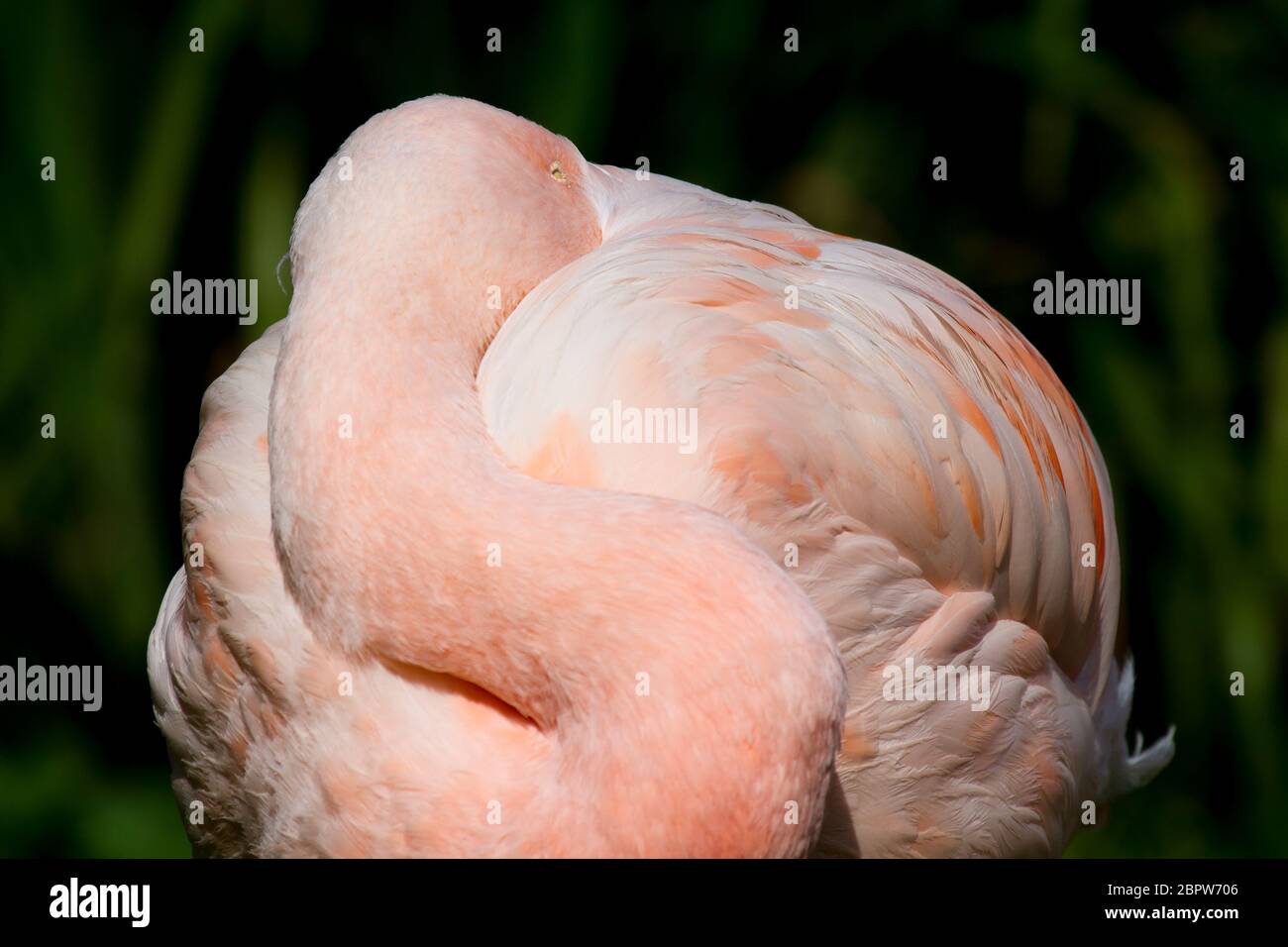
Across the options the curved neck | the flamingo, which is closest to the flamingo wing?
the flamingo

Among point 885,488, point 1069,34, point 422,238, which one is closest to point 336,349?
point 422,238

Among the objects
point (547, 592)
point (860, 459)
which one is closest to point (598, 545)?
point (547, 592)

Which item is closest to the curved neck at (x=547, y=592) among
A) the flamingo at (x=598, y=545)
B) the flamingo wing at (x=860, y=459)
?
the flamingo at (x=598, y=545)

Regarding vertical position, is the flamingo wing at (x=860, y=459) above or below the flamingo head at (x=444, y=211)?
below

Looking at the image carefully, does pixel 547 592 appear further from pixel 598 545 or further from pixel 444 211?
pixel 444 211

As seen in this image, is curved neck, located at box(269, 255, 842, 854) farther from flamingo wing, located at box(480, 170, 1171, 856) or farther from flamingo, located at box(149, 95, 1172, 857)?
flamingo wing, located at box(480, 170, 1171, 856)

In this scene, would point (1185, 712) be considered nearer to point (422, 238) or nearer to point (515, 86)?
point (515, 86)

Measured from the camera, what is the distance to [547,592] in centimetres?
115

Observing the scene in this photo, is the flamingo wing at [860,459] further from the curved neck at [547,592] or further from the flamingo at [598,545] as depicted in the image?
the curved neck at [547,592]

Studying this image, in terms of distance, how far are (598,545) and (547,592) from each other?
6 centimetres

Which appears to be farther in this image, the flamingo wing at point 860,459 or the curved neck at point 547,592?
the flamingo wing at point 860,459

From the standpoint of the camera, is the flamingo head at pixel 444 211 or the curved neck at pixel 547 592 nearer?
the curved neck at pixel 547 592

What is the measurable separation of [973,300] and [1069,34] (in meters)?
1.41

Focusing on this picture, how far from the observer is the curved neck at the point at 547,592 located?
3.41ft
